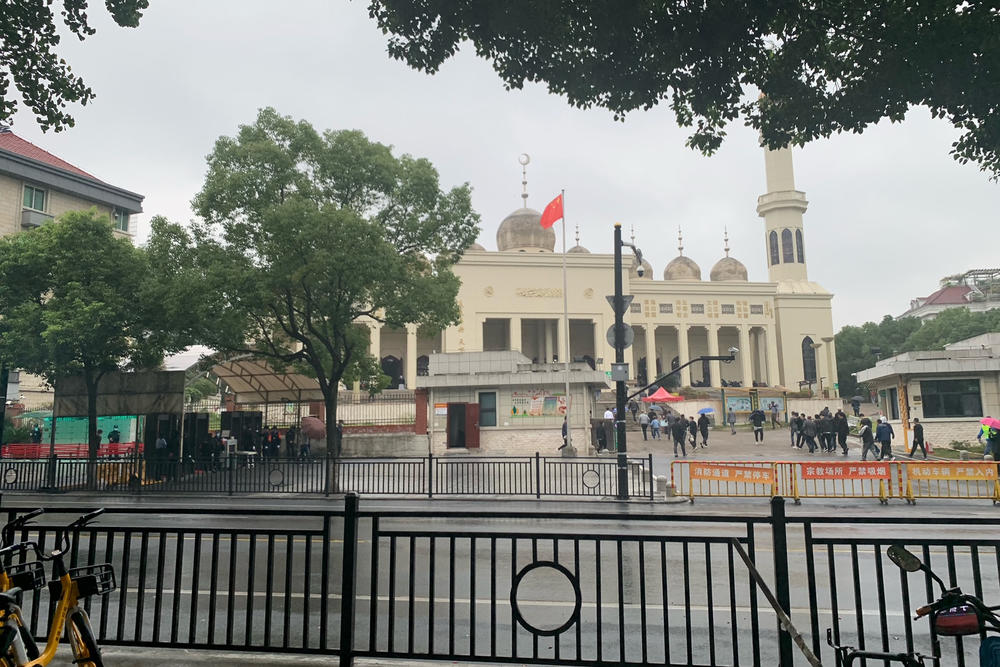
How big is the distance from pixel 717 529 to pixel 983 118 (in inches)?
291

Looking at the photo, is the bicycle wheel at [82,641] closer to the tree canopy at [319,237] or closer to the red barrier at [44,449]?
the tree canopy at [319,237]

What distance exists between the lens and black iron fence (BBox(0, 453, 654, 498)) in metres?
17.1

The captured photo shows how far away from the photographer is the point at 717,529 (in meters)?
11.9

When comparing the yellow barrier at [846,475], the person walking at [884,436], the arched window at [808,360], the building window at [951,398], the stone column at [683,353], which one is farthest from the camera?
the arched window at [808,360]

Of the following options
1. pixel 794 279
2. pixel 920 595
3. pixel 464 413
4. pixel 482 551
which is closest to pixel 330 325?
pixel 464 413

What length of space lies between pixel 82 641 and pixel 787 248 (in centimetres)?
7139

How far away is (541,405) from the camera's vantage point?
29.9 meters

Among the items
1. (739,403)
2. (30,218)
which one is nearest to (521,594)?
(739,403)

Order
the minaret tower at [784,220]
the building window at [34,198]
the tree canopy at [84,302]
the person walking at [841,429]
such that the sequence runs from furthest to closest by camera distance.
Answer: the minaret tower at [784,220] → the building window at [34,198] → the person walking at [841,429] → the tree canopy at [84,302]

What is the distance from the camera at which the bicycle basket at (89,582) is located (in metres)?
4.08

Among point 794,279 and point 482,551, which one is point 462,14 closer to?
point 482,551

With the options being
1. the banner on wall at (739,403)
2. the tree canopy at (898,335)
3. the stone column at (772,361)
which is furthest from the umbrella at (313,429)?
the tree canopy at (898,335)

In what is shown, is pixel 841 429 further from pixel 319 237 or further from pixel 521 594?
pixel 521 594

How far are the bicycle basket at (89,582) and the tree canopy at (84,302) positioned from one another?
61.7 ft
